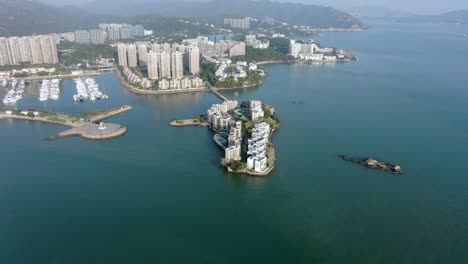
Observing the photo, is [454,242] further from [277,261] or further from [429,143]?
[429,143]

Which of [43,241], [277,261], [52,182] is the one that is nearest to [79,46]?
[52,182]

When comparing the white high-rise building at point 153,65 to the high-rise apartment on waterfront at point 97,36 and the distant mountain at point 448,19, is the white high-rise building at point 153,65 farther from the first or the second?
the distant mountain at point 448,19

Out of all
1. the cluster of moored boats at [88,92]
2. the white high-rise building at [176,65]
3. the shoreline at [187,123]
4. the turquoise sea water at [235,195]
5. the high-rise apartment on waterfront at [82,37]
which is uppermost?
the high-rise apartment on waterfront at [82,37]

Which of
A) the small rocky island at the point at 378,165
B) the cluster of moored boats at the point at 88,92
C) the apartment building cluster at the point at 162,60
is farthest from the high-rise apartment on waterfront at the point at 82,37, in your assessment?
the small rocky island at the point at 378,165

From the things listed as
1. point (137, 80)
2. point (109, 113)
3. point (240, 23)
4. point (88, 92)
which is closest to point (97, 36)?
point (137, 80)

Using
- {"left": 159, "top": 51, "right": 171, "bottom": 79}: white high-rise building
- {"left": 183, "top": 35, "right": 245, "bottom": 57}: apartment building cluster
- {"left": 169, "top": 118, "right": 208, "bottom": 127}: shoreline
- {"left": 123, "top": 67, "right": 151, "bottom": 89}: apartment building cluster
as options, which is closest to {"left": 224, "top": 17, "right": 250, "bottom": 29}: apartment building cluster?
{"left": 183, "top": 35, "right": 245, "bottom": 57}: apartment building cluster

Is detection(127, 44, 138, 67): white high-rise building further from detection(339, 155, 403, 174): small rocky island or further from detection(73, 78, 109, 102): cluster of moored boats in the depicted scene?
detection(339, 155, 403, 174): small rocky island

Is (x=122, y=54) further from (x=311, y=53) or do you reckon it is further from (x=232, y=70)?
(x=311, y=53)
